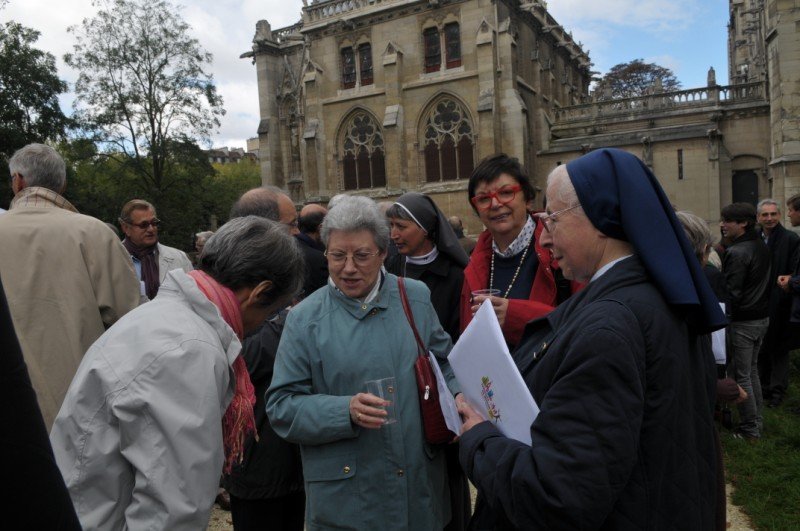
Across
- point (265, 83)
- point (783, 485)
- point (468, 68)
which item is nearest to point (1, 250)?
point (783, 485)

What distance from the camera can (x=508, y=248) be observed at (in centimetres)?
344

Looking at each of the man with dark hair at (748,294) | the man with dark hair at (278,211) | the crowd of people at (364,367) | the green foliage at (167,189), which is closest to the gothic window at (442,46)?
the green foliage at (167,189)

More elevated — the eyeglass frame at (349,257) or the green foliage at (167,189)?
the green foliage at (167,189)

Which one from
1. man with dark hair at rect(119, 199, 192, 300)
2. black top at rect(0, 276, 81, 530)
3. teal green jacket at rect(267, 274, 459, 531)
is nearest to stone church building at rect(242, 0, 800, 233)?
man with dark hair at rect(119, 199, 192, 300)

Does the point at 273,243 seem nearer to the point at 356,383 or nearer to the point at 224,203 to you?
the point at 356,383

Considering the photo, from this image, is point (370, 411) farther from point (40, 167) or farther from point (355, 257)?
point (40, 167)

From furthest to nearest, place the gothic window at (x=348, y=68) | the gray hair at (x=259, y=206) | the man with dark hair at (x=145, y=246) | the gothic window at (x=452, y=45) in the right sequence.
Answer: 1. the gothic window at (x=348, y=68)
2. the gothic window at (x=452, y=45)
3. the man with dark hair at (x=145, y=246)
4. the gray hair at (x=259, y=206)

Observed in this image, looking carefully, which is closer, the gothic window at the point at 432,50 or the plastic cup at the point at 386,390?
the plastic cup at the point at 386,390

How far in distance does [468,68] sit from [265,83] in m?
12.9

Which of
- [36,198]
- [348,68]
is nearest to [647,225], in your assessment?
[36,198]

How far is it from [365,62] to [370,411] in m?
28.9

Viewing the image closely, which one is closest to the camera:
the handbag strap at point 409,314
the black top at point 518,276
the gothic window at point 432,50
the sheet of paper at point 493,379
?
the sheet of paper at point 493,379

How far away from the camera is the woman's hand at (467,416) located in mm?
2047

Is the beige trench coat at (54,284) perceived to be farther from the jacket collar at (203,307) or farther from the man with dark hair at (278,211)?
the jacket collar at (203,307)
